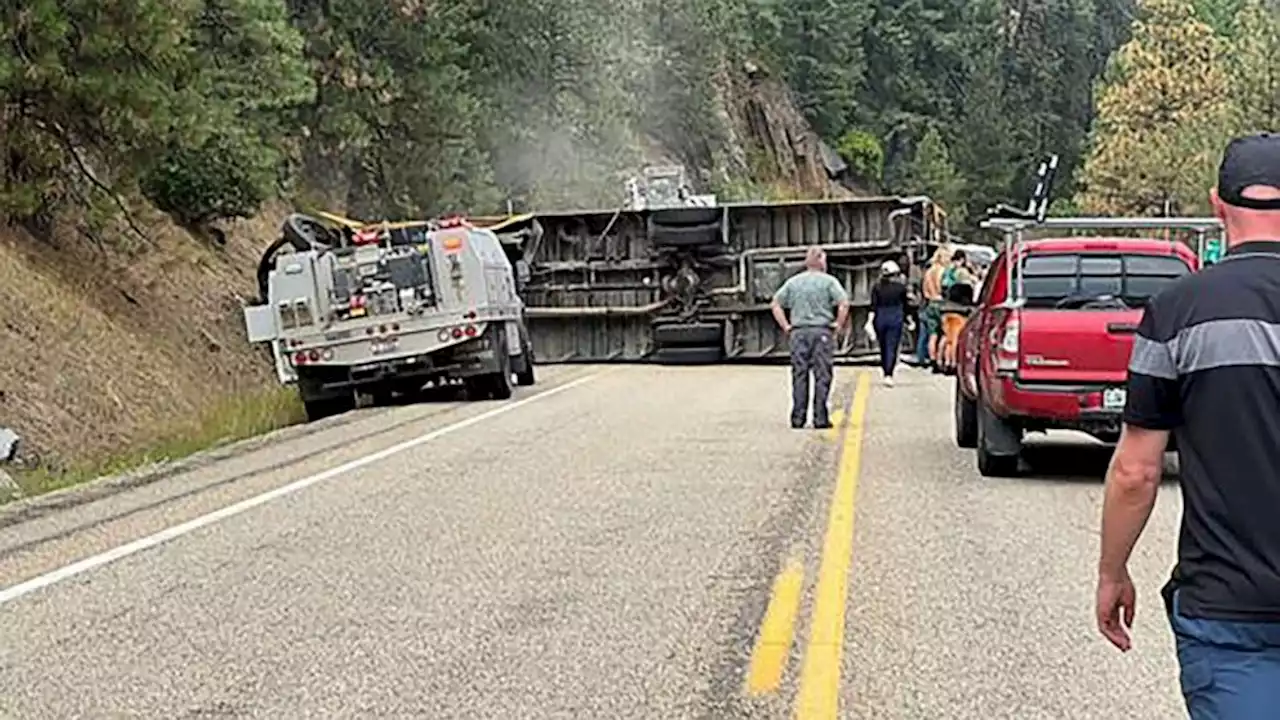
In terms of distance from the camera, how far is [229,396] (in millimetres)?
24281

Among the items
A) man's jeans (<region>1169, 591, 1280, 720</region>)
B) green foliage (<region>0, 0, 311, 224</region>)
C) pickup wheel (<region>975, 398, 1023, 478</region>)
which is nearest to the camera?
man's jeans (<region>1169, 591, 1280, 720</region>)

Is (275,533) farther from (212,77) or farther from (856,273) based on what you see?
(856,273)

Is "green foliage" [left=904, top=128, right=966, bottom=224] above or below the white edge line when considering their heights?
below

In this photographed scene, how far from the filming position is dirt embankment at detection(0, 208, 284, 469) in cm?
1998

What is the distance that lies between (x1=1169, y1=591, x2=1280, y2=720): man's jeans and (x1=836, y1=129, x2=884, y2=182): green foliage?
8224 cm

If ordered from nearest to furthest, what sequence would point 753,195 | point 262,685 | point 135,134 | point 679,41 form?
point 262,685 < point 135,134 < point 679,41 < point 753,195

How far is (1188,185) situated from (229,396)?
36880 mm

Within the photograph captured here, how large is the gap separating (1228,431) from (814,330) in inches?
511

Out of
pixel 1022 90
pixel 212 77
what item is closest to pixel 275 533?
pixel 212 77

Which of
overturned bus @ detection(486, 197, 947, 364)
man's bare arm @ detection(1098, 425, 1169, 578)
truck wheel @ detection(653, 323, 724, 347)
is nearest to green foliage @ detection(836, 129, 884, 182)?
overturned bus @ detection(486, 197, 947, 364)

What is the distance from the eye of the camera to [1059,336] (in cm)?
1271

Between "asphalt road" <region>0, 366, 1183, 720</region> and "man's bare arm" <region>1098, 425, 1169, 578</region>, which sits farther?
"asphalt road" <region>0, 366, 1183, 720</region>

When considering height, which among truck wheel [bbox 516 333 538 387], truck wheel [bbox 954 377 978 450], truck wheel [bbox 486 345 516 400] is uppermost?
truck wheel [bbox 954 377 978 450]

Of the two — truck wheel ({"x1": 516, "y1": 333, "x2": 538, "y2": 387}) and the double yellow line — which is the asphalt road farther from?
truck wheel ({"x1": 516, "y1": 333, "x2": 538, "y2": 387})
